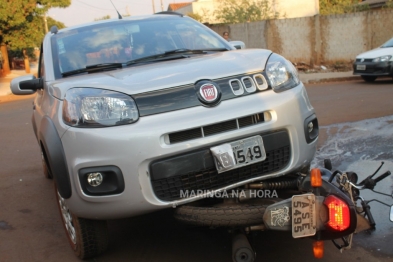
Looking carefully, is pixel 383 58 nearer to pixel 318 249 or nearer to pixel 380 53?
pixel 380 53

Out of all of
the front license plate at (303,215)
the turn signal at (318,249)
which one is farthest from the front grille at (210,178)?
the turn signal at (318,249)

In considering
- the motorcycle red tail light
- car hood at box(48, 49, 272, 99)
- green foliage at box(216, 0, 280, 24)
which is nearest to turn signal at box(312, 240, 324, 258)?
the motorcycle red tail light

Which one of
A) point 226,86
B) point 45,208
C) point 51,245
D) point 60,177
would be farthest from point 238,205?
point 45,208

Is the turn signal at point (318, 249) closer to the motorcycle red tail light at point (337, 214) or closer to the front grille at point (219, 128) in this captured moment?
the motorcycle red tail light at point (337, 214)

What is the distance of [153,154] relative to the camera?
295 cm

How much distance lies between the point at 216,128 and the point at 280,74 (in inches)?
27.5

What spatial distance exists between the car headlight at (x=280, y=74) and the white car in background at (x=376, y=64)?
33.4 feet

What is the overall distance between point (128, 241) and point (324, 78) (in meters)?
13.0

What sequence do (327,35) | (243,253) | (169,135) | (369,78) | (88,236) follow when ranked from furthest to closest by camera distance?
(327,35), (369,78), (88,236), (169,135), (243,253)

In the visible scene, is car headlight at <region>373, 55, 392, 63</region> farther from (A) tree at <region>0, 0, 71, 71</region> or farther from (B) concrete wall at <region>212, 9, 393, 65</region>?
(A) tree at <region>0, 0, 71, 71</region>

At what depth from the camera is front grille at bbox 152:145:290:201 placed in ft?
9.94

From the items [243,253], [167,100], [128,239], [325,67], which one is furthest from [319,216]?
[325,67]

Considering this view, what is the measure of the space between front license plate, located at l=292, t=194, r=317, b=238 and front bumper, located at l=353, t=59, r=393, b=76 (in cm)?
1110

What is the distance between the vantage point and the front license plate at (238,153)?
9.95 feet
